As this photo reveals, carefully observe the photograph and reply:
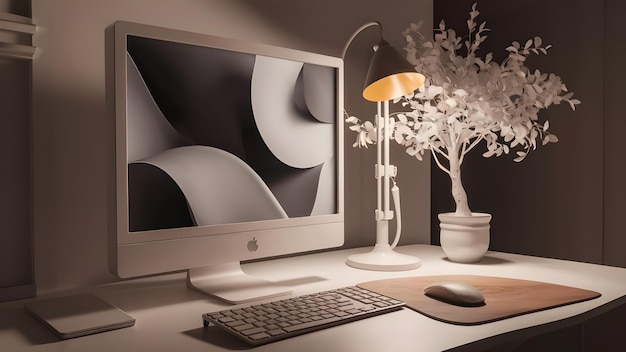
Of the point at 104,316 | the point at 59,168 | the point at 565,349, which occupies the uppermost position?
the point at 59,168

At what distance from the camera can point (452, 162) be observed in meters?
1.61

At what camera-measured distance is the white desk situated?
0.85 m

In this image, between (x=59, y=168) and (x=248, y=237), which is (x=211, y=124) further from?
(x=59, y=168)

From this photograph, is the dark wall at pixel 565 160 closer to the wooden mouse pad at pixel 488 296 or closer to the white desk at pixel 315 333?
the white desk at pixel 315 333

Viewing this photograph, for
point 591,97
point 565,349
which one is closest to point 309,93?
point 565,349

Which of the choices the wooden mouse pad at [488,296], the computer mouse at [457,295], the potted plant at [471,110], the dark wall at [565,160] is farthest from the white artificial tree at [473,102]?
the dark wall at [565,160]

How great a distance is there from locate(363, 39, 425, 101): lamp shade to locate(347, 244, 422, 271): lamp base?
0.42 m

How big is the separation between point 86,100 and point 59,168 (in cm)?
17

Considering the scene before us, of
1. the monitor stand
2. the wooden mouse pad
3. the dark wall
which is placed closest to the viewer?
the wooden mouse pad

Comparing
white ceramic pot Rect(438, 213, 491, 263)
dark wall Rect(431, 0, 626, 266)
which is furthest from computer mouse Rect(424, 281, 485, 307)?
dark wall Rect(431, 0, 626, 266)

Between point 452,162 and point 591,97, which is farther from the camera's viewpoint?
point 591,97

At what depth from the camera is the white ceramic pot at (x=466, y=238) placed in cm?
152

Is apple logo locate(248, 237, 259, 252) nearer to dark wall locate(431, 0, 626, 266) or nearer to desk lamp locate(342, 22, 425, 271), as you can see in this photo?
desk lamp locate(342, 22, 425, 271)

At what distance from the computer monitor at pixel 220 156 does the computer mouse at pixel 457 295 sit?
0.31 meters
